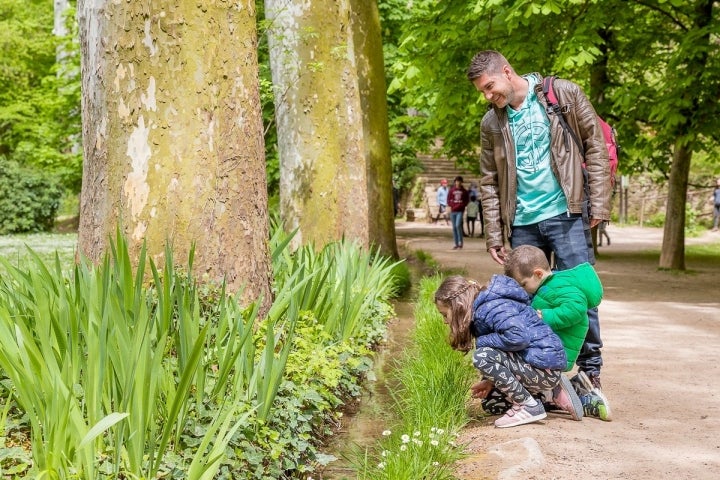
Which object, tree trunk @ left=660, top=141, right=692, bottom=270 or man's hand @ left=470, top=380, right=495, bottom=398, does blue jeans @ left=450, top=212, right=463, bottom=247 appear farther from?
man's hand @ left=470, top=380, right=495, bottom=398

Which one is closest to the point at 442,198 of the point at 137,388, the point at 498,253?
the point at 498,253

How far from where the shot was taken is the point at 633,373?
6168mm

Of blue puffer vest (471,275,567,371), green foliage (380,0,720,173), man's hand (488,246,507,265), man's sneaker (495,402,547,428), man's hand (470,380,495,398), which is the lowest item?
man's sneaker (495,402,547,428)

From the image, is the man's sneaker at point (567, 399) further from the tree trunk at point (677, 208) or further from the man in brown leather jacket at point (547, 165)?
the tree trunk at point (677, 208)

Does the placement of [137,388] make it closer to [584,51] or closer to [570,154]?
[570,154]

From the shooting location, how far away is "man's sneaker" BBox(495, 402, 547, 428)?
4.30 meters

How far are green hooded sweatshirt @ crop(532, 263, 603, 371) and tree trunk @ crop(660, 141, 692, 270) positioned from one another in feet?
39.6

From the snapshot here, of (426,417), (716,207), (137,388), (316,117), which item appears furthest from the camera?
(716,207)

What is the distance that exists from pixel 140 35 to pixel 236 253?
118 cm

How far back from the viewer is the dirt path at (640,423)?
3.63 m

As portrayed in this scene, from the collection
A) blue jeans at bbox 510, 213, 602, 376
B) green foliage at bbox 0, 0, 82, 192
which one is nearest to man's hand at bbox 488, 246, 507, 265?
blue jeans at bbox 510, 213, 602, 376

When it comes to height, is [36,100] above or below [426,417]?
above

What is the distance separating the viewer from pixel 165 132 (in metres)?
4.45

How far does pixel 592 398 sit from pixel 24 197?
25.5 meters
